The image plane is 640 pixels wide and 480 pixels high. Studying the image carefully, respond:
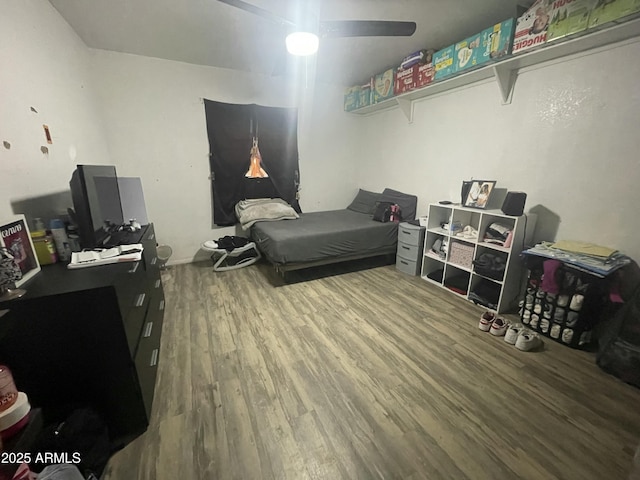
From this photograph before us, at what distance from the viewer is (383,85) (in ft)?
10.8

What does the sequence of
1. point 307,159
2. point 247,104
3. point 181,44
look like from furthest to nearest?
point 307,159 → point 247,104 → point 181,44

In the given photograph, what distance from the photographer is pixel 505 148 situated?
247 cm

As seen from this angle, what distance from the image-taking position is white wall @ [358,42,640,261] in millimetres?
1812

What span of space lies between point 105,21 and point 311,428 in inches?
135

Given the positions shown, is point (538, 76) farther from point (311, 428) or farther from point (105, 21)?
point (105, 21)

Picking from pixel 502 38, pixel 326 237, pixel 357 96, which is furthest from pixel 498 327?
pixel 357 96

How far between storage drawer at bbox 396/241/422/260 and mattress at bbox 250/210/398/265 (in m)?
0.14

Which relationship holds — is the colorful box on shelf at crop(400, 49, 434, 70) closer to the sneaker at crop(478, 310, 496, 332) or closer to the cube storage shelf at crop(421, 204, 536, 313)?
the cube storage shelf at crop(421, 204, 536, 313)

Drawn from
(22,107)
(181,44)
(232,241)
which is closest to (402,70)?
(181,44)

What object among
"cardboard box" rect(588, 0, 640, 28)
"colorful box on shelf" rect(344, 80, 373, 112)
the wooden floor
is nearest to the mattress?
the wooden floor

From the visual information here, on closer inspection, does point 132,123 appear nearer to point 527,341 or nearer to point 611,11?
point 611,11

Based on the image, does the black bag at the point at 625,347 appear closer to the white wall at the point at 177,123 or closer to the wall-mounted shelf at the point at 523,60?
the wall-mounted shelf at the point at 523,60

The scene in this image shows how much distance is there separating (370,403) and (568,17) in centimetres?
272

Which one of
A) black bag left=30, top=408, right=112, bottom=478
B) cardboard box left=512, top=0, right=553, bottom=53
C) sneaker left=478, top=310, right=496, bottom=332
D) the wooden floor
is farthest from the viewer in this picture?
sneaker left=478, top=310, right=496, bottom=332
